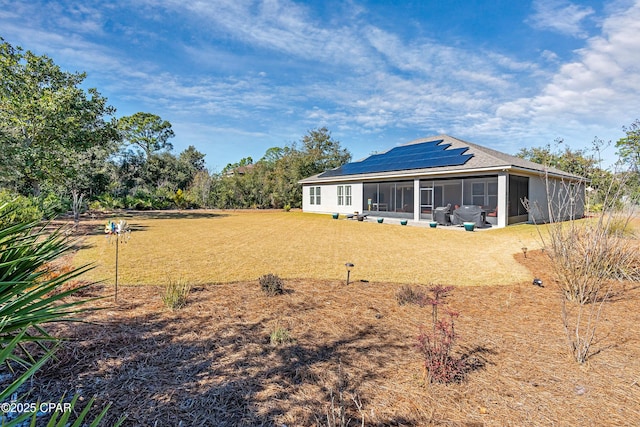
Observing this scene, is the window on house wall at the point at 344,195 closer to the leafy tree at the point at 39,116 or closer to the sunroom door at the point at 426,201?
the sunroom door at the point at 426,201

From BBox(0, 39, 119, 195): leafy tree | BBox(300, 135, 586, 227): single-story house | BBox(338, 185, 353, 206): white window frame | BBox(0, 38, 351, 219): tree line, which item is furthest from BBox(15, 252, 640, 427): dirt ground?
BBox(338, 185, 353, 206): white window frame

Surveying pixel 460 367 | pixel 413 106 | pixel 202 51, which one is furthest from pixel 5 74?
pixel 413 106

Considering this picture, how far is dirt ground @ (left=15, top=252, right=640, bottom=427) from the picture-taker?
2232 millimetres

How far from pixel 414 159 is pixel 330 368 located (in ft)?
60.9

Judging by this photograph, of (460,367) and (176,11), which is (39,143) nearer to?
(176,11)

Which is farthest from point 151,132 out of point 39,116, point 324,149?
point 39,116

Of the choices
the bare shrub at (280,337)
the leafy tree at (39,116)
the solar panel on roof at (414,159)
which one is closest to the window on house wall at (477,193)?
the solar panel on roof at (414,159)

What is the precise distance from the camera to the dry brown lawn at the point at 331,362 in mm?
2248

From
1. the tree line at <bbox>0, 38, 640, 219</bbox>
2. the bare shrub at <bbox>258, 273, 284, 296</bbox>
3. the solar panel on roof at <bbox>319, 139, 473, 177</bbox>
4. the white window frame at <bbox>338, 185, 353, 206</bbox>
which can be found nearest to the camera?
the bare shrub at <bbox>258, 273, 284, 296</bbox>

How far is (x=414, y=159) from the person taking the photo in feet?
64.4

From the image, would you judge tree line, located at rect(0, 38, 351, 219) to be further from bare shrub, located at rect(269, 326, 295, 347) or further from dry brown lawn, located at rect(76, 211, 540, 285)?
bare shrub, located at rect(269, 326, 295, 347)

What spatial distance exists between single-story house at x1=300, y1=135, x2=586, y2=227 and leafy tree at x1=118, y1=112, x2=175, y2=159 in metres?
27.3

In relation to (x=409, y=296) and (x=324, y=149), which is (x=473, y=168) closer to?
(x=409, y=296)

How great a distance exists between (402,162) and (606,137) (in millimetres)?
15716
